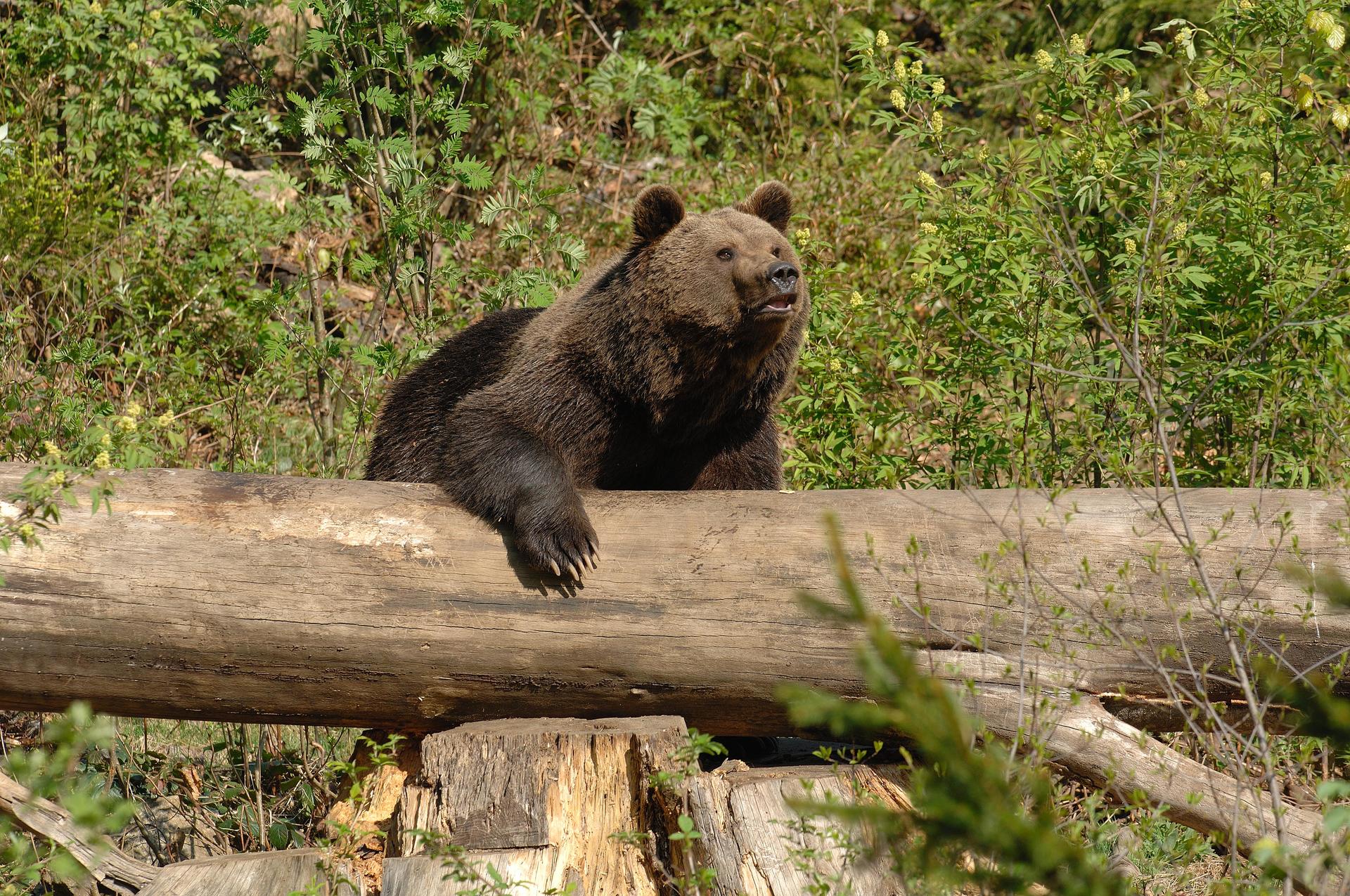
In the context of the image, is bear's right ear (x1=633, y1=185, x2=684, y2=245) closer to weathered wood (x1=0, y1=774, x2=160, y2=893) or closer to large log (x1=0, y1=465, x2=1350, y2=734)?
large log (x1=0, y1=465, x2=1350, y2=734)

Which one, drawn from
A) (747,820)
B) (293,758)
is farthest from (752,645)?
(293,758)

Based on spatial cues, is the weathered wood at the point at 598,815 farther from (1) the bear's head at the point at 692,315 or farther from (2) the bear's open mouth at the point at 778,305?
(2) the bear's open mouth at the point at 778,305

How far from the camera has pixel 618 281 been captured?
5477mm

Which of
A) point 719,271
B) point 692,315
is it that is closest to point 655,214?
point 719,271

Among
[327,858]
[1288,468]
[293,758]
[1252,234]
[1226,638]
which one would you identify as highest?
[1252,234]

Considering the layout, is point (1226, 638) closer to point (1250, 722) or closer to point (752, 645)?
point (1250, 722)

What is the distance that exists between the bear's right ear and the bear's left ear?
14.2 inches

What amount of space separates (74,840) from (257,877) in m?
0.77

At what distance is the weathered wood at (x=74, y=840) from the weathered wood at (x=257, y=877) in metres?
0.30

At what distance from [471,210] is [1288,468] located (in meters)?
7.33

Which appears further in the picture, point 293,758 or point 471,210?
point 471,210

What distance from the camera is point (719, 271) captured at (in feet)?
17.4

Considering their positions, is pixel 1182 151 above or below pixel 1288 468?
above

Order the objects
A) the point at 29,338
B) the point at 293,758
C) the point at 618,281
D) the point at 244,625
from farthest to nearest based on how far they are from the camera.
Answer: the point at 29,338 → the point at 293,758 → the point at 618,281 → the point at 244,625
